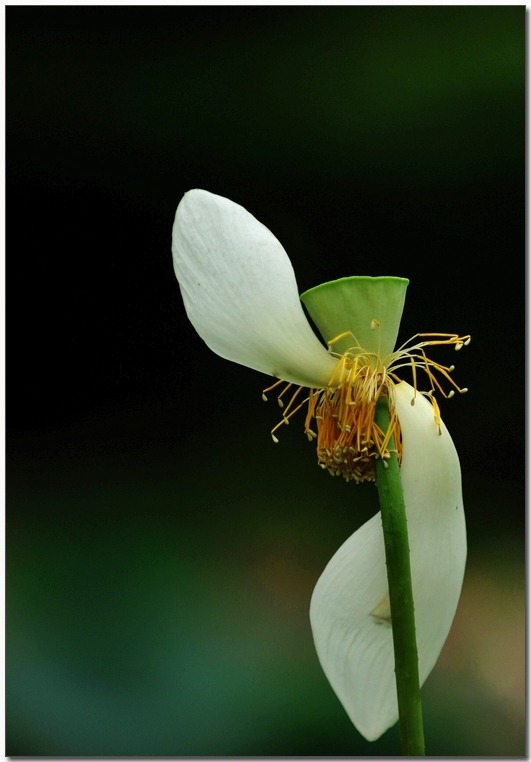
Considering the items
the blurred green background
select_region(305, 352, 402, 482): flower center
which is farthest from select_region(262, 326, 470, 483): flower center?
the blurred green background

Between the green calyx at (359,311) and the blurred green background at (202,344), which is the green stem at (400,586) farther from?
the blurred green background at (202,344)

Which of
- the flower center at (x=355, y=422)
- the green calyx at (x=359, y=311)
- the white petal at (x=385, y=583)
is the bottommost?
the white petal at (x=385, y=583)

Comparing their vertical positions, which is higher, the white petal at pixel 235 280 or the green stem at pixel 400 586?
the white petal at pixel 235 280

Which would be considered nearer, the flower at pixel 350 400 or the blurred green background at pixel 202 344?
the flower at pixel 350 400

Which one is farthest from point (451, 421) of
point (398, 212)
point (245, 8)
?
point (245, 8)

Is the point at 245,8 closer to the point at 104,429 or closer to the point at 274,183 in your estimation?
the point at 274,183

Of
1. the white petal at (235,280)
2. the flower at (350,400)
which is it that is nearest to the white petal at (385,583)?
the flower at (350,400)
